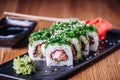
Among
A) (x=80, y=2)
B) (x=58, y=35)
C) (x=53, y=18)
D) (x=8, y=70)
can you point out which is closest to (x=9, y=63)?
(x=8, y=70)

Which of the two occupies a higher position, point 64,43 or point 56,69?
point 64,43

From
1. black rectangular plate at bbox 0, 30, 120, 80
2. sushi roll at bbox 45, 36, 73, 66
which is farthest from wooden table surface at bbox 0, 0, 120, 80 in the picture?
sushi roll at bbox 45, 36, 73, 66

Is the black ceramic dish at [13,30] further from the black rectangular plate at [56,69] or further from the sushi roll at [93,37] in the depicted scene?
the sushi roll at [93,37]

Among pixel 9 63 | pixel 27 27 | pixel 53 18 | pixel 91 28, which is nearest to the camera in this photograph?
pixel 9 63

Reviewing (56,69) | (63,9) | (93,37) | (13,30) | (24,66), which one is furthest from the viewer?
(63,9)

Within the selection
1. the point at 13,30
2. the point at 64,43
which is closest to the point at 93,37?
the point at 64,43

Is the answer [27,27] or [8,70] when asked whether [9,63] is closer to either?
[8,70]

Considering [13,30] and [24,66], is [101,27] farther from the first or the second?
[24,66]
